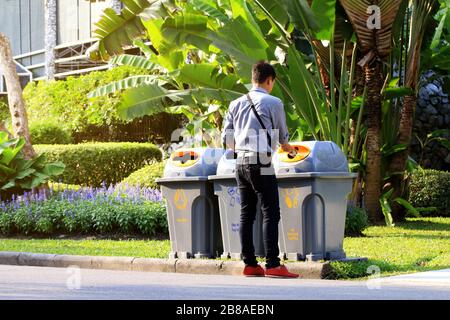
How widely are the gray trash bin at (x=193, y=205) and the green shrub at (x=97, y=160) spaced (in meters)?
11.3

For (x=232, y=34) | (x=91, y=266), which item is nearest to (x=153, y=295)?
(x=91, y=266)

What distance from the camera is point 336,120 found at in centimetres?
1669

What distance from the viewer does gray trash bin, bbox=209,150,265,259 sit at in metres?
10.8

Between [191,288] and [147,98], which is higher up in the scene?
[147,98]

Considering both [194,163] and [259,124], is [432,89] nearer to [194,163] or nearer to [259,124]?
[194,163]

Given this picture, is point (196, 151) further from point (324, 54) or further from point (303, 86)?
point (324, 54)

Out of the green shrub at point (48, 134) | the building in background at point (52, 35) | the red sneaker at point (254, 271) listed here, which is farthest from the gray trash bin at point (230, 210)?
the building in background at point (52, 35)

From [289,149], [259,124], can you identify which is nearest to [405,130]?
[289,149]

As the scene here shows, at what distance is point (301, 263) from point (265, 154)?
1272 millimetres

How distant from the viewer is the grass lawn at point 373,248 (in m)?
10.3

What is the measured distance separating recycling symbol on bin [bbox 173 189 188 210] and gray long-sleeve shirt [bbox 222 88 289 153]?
1660mm

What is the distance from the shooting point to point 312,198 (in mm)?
10148

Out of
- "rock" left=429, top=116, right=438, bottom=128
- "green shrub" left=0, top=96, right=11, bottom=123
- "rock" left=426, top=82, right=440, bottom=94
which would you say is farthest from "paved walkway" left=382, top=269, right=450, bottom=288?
"green shrub" left=0, top=96, right=11, bottom=123

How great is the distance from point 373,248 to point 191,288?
15.1ft
